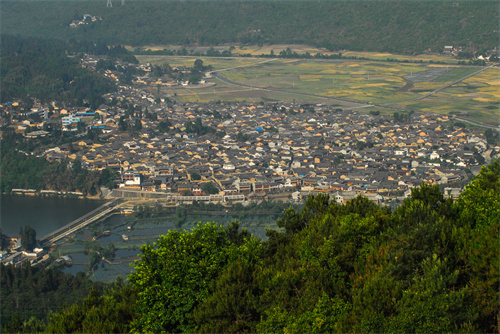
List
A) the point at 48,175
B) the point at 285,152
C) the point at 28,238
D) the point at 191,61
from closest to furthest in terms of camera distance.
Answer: the point at 28,238, the point at 48,175, the point at 285,152, the point at 191,61

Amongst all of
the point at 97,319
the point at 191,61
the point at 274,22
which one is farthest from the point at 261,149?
the point at 274,22

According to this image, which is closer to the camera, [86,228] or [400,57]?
[86,228]

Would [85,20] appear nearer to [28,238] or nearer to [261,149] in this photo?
[261,149]

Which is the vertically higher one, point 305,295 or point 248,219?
point 305,295

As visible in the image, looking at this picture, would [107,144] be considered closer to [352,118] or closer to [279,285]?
[352,118]

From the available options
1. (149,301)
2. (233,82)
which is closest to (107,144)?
(233,82)

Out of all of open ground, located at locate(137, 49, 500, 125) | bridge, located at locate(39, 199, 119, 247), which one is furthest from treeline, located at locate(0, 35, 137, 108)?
bridge, located at locate(39, 199, 119, 247)

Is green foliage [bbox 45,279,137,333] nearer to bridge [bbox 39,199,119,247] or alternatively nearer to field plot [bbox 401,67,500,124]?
bridge [bbox 39,199,119,247]

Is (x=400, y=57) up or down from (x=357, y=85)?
up
